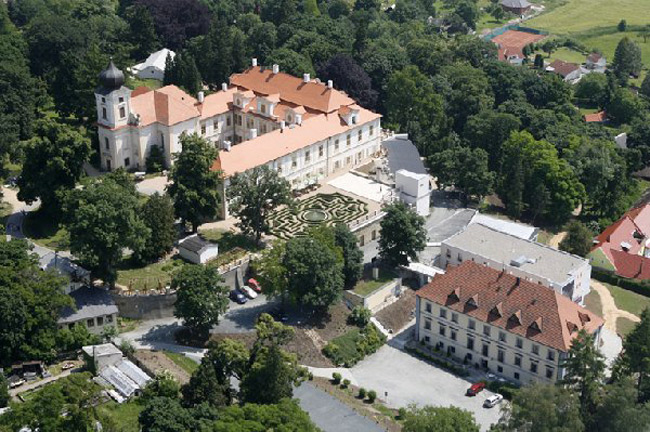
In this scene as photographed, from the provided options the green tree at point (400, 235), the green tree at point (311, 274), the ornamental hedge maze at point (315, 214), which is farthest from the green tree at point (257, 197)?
the green tree at point (400, 235)

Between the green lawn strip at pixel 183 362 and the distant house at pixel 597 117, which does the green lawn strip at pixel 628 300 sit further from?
the distant house at pixel 597 117

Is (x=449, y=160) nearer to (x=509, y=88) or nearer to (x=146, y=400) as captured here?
(x=509, y=88)

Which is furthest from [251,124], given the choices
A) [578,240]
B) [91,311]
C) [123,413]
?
[123,413]

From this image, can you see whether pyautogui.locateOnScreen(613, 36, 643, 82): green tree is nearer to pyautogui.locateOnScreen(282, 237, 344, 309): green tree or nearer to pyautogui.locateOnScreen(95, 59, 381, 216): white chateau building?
pyautogui.locateOnScreen(95, 59, 381, 216): white chateau building

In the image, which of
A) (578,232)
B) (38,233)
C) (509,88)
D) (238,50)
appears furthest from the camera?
(509,88)

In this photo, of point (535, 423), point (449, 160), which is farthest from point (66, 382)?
point (449, 160)

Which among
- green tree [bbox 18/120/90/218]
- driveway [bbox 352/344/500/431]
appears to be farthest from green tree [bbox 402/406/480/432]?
green tree [bbox 18/120/90/218]
